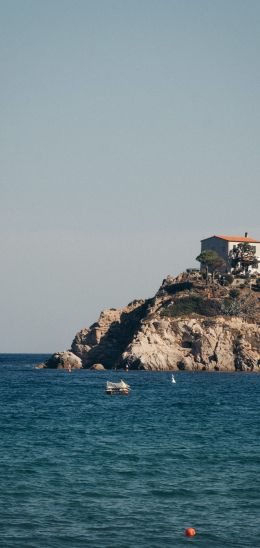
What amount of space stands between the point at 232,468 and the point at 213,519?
12.2 m

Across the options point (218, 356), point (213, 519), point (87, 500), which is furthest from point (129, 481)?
point (218, 356)

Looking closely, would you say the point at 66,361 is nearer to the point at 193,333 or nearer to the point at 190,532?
the point at 193,333

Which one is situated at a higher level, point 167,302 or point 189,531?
point 167,302

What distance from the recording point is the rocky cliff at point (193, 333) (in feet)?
545

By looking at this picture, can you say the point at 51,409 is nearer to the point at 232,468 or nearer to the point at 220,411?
the point at 220,411

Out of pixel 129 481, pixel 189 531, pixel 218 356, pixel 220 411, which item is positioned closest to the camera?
pixel 189 531

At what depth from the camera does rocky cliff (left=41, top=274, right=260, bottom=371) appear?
166 metres

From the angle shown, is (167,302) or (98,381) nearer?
(98,381)

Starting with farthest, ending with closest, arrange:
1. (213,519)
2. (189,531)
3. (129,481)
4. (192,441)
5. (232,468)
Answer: (192,441)
(232,468)
(129,481)
(213,519)
(189,531)

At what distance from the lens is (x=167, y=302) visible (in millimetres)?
183500

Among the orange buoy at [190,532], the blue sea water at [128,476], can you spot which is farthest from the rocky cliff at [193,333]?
the orange buoy at [190,532]

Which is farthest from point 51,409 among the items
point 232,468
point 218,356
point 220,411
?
point 218,356

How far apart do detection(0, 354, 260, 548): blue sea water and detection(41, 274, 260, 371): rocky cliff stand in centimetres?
7615

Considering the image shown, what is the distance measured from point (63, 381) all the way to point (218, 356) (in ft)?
129
